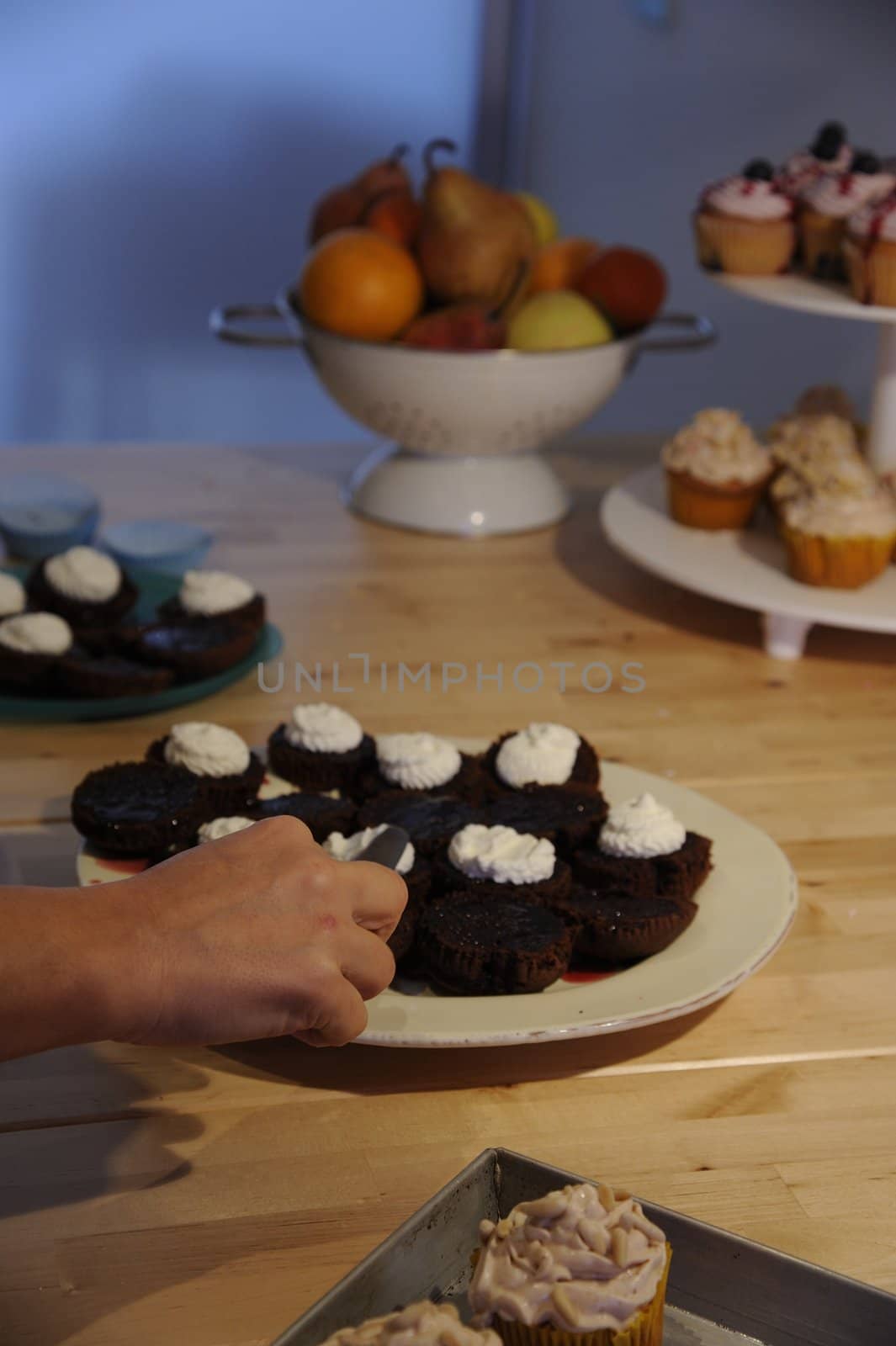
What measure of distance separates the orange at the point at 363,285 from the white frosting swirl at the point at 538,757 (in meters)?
0.72

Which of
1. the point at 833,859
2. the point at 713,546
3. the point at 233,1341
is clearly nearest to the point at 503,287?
the point at 713,546

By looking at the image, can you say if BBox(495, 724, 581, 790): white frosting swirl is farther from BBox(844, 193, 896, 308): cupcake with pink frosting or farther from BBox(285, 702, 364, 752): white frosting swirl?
BBox(844, 193, 896, 308): cupcake with pink frosting

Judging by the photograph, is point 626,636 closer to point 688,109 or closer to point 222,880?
point 222,880

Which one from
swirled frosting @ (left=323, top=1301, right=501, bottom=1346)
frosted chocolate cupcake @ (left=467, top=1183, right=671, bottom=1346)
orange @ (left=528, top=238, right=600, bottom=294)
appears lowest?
frosted chocolate cupcake @ (left=467, top=1183, right=671, bottom=1346)

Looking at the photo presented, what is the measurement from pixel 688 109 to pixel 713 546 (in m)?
1.49

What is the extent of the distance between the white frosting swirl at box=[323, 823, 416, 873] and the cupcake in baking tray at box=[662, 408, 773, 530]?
2.47ft

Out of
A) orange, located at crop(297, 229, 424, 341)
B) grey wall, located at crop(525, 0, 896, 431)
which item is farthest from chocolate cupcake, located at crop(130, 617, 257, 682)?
grey wall, located at crop(525, 0, 896, 431)

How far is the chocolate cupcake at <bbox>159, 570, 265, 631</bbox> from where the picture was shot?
1.39 meters

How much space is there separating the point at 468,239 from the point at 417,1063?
1024 millimetres

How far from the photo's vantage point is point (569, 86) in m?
2.89

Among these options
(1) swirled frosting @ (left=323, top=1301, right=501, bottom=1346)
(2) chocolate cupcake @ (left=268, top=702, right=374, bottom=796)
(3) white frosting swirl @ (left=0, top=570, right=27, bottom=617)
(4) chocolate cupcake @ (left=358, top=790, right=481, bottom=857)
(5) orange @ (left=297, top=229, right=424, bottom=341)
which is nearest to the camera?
(1) swirled frosting @ (left=323, top=1301, right=501, bottom=1346)

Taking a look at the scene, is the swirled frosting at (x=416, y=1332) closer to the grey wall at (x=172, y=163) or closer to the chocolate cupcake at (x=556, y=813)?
the chocolate cupcake at (x=556, y=813)

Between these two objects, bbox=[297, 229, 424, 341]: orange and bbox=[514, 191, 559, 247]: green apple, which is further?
bbox=[514, 191, 559, 247]: green apple

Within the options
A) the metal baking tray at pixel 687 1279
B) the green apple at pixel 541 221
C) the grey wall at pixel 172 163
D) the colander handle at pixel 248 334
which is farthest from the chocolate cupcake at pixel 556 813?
the grey wall at pixel 172 163
